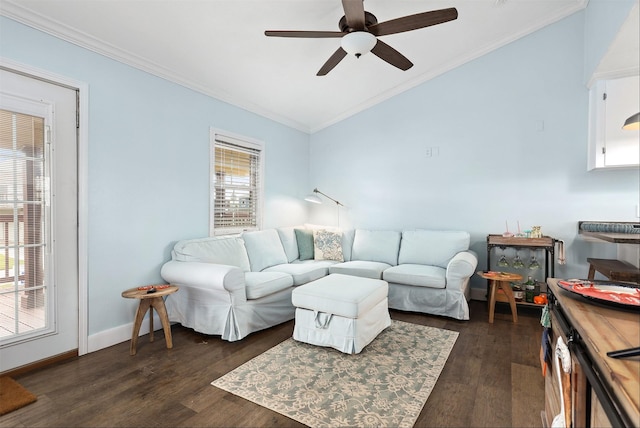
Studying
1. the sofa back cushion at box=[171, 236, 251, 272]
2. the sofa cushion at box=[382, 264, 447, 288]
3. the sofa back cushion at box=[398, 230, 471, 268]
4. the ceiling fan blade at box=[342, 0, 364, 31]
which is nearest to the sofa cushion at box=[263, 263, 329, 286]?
the sofa back cushion at box=[171, 236, 251, 272]

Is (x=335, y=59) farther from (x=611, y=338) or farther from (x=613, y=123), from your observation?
(x=611, y=338)

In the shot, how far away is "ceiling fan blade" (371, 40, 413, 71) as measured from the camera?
259cm

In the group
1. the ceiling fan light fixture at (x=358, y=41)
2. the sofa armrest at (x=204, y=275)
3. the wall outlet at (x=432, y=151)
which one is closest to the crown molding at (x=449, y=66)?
the wall outlet at (x=432, y=151)

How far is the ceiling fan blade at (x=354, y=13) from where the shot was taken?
2.03 metres

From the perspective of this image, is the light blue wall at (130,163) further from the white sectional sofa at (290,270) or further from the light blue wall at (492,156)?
the light blue wall at (492,156)

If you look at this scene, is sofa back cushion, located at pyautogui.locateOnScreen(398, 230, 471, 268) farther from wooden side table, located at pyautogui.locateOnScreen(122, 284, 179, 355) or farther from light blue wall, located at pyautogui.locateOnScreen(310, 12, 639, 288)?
wooden side table, located at pyautogui.locateOnScreen(122, 284, 179, 355)

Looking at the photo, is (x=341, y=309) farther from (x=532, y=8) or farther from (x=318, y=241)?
(x=532, y=8)

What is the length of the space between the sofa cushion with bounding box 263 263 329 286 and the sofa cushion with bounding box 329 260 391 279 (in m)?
0.16

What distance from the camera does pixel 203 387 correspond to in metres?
2.10

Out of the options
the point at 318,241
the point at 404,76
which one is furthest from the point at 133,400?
the point at 404,76

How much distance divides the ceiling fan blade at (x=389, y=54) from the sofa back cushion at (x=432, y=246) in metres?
2.03

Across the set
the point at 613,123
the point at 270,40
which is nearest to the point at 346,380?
the point at 613,123

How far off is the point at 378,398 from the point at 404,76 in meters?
3.78

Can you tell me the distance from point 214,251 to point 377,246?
2070 mm
